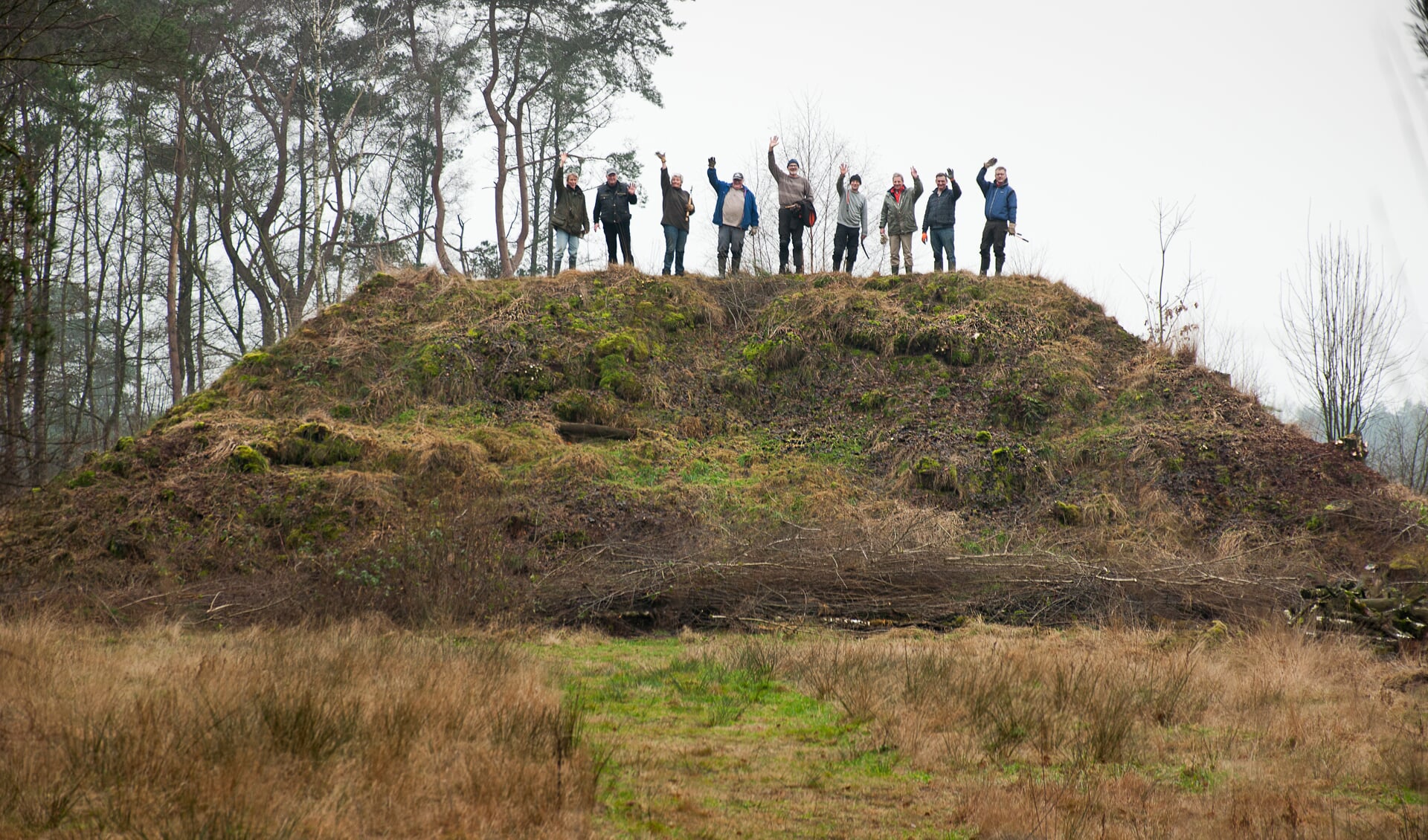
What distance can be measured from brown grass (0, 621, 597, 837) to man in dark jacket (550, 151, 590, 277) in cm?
1263

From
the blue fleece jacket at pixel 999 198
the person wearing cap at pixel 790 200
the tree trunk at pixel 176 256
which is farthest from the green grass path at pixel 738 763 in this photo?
the tree trunk at pixel 176 256

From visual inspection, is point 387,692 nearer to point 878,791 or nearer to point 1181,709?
point 878,791

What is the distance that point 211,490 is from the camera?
12172mm

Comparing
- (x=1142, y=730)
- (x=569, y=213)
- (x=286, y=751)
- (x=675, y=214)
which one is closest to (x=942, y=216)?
(x=675, y=214)

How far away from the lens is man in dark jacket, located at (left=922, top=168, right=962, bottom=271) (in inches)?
672

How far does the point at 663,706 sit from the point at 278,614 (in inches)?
204

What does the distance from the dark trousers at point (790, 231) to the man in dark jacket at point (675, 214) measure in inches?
69.6

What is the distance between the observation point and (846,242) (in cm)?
1803

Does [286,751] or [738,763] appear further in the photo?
[738,763]

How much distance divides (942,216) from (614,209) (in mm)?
6276

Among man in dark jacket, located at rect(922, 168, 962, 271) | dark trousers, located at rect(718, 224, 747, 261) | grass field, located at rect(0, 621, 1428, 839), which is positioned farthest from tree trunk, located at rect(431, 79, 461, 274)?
grass field, located at rect(0, 621, 1428, 839)

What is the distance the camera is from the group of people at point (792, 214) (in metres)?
16.9

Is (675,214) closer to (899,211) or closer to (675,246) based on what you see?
(675,246)

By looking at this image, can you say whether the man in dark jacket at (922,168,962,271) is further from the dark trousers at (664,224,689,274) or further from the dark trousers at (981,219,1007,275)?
the dark trousers at (664,224,689,274)
